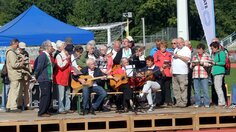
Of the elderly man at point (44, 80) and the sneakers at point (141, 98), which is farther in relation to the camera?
the sneakers at point (141, 98)

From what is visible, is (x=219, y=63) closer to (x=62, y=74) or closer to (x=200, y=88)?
(x=200, y=88)

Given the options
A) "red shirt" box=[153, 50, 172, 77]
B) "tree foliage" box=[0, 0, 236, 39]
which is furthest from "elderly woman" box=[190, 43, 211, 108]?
"tree foliage" box=[0, 0, 236, 39]

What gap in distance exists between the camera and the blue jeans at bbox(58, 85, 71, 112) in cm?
1371

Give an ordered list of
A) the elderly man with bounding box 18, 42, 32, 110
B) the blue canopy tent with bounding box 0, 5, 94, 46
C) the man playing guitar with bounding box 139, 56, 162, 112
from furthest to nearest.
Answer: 1. the blue canopy tent with bounding box 0, 5, 94, 46
2. the elderly man with bounding box 18, 42, 32, 110
3. the man playing guitar with bounding box 139, 56, 162, 112

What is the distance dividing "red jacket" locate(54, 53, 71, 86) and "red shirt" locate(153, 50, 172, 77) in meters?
2.34

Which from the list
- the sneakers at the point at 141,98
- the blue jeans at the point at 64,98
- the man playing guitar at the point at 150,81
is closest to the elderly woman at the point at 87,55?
the blue jeans at the point at 64,98

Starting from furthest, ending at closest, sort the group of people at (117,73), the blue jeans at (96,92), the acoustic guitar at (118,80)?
1. the acoustic guitar at (118,80)
2. the group of people at (117,73)
3. the blue jeans at (96,92)

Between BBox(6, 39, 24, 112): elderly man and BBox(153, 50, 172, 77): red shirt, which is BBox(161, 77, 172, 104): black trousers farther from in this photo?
BBox(6, 39, 24, 112): elderly man

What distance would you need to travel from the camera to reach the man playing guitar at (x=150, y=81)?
13.9m

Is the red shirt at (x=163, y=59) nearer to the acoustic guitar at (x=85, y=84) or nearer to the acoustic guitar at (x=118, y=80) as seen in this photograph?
the acoustic guitar at (x=118, y=80)

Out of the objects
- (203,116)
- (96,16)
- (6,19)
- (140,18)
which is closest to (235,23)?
(140,18)

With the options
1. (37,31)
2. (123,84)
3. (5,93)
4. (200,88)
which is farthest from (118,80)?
(37,31)

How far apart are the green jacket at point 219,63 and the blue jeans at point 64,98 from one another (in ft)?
10.8

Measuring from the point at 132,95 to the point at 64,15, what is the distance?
8357 cm
